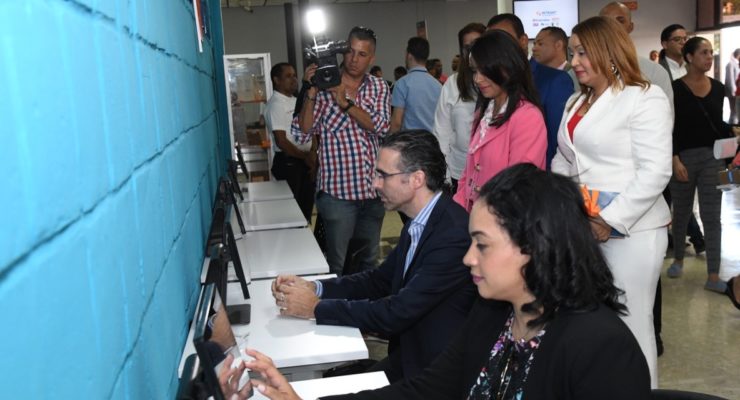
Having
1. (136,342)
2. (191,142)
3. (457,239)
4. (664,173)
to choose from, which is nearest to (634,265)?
(664,173)

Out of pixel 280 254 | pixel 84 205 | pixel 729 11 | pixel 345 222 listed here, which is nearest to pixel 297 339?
pixel 280 254

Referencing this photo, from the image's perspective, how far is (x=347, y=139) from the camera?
3836 mm

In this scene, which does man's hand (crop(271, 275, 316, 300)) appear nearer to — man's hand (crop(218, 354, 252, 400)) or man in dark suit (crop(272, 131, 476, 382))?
man in dark suit (crop(272, 131, 476, 382))

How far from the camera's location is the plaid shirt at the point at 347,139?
3781mm

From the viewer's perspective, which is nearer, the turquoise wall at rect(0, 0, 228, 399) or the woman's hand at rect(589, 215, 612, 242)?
the turquoise wall at rect(0, 0, 228, 399)

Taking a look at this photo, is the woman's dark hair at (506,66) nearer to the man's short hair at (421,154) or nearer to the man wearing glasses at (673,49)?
the man's short hair at (421,154)

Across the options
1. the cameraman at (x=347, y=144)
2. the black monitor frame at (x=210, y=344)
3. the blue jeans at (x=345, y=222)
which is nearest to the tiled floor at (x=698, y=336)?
the blue jeans at (x=345, y=222)

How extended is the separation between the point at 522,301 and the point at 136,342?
786 mm

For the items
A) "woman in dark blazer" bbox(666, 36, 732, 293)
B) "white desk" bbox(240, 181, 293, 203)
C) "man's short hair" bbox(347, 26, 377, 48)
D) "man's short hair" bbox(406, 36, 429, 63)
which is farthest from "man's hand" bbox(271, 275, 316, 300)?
"woman in dark blazer" bbox(666, 36, 732, 293)

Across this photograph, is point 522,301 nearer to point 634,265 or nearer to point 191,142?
point 634,265

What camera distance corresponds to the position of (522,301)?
1.51m

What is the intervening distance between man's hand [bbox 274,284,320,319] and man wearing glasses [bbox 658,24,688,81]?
3.78 m

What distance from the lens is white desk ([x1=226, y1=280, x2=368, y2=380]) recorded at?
1970 millimetres

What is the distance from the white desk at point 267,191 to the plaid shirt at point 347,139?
1.21 meters
